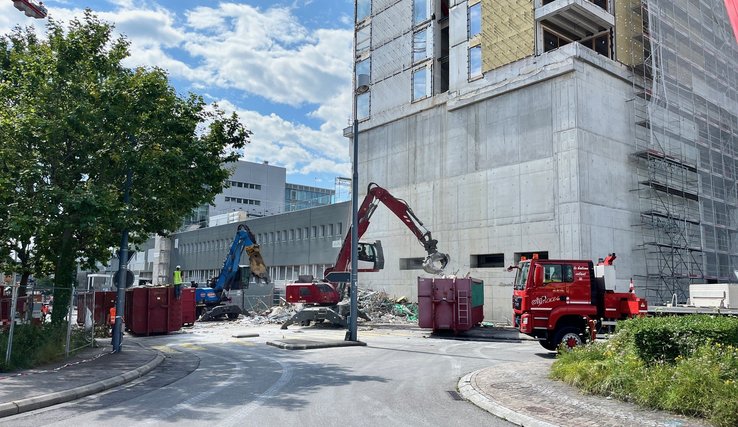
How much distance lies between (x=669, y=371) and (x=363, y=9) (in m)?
41.7

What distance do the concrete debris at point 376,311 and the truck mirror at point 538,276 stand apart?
15979 mm

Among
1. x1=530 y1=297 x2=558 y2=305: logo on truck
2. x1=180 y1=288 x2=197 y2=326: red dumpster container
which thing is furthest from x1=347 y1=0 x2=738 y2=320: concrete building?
x1=180 y1=288 x2=197 y2=326: red dumpster container

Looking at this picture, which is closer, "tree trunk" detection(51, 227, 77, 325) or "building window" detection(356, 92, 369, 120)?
"tree trunk" detection(51, 227, 77, 325)

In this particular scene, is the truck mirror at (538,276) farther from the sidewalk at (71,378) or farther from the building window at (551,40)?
the building window at (551,40)

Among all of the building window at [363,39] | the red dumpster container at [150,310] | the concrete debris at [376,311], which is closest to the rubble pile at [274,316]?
the concrete debris at [376,311]

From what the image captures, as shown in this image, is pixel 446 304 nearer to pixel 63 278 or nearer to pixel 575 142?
pixel 575 142

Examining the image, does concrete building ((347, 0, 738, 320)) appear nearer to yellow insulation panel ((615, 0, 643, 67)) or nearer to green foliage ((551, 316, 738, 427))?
yellow insulation panel ((615, 0, 643, 67))

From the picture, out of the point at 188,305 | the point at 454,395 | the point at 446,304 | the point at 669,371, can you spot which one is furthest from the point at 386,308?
the point at 669,371

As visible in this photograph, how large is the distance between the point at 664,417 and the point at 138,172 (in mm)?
12958

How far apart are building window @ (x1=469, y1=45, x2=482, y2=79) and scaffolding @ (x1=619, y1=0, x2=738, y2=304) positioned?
25.7ft

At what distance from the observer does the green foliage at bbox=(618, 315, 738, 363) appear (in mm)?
8969

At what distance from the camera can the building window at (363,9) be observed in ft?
148

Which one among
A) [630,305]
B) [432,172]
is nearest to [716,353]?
[630,305]

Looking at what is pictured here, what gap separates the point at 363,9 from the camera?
149 feet
